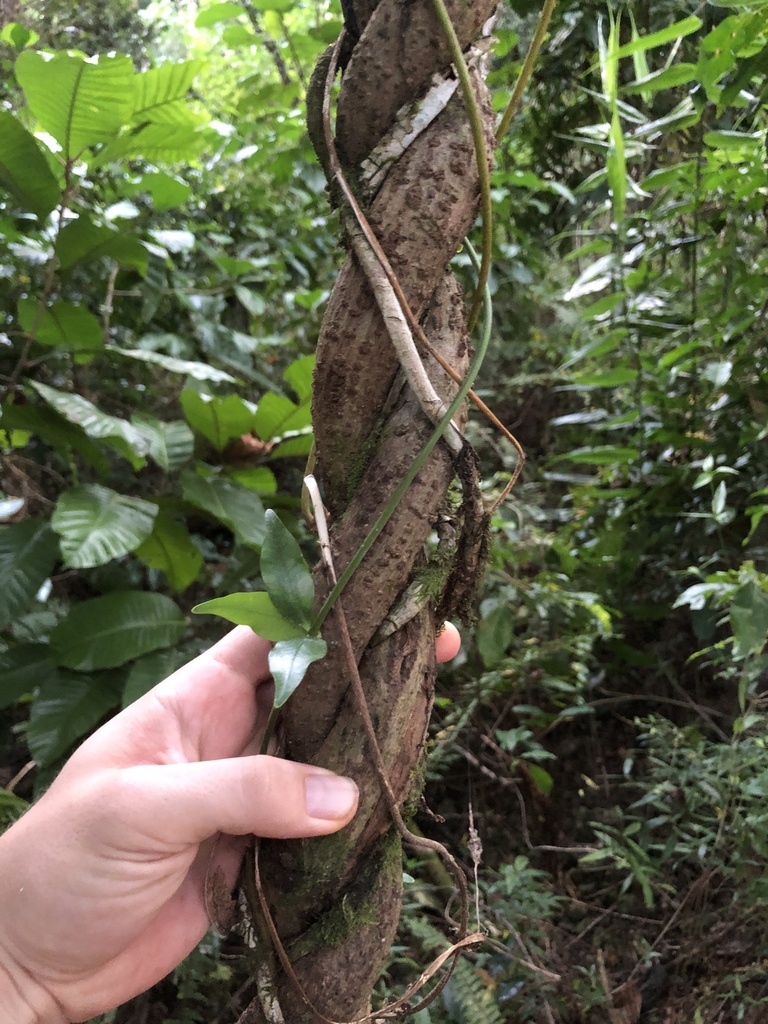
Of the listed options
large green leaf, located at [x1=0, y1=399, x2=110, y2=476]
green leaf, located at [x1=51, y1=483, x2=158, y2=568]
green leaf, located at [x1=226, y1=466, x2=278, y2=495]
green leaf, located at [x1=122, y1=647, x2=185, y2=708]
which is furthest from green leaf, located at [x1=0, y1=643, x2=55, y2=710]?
green leaf, located at [x1=226, y1=466, x2=278, y2=495]

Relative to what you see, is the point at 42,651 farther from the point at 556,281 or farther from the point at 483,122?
the point at 556,281

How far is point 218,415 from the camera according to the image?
4.17ft

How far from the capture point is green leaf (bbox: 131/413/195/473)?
115 centimetres

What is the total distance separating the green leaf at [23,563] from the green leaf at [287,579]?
0.75 m

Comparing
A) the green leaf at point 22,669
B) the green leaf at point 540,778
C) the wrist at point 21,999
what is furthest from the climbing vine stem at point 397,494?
the green leaf at point 540,778

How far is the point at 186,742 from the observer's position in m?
0.71

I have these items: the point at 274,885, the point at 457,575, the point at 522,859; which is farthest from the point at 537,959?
the point at 457,575

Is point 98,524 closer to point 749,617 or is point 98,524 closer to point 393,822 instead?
point 393,822

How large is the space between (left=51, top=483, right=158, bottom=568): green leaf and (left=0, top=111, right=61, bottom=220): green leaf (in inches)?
21.2

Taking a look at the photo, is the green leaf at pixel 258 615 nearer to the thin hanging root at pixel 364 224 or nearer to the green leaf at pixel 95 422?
the thin hanging root at pixel 364 224

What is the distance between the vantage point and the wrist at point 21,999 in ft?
1.96

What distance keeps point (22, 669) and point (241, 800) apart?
767 millimetres

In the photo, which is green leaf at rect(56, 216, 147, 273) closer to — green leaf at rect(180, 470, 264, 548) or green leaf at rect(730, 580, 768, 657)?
green leaf at rect(180, 470, 264, 548)

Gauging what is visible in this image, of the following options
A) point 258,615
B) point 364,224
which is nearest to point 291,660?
point 258,615
